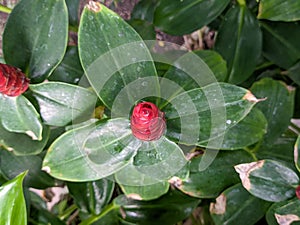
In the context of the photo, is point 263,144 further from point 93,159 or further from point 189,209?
point 93,159

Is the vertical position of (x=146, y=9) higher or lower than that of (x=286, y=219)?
higher

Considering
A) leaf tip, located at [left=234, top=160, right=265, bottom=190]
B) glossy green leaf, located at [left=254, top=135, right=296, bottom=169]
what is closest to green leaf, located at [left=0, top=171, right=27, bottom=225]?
leaf tip, located at [left=234, top=160, right=265, bottom=190]

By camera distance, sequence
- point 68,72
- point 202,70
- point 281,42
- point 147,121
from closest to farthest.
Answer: point 147,121, point 202,70, point 68,72, point 281,42

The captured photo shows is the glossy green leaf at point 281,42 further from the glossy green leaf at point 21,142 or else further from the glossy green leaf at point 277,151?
the glossy green leaf at point 21,142

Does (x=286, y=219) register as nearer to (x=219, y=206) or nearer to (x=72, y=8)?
(x=219, y=206)

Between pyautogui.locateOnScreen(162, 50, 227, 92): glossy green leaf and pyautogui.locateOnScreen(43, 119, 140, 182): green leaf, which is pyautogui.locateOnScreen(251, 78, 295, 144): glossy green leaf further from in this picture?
pyautogui.locateOnScreen(43, 119, 140, 182): green leaf

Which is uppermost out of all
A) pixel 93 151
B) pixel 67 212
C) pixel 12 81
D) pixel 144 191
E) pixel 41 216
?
pixel 12 81

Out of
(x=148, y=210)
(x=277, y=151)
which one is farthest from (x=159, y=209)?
(x=277, y=151)

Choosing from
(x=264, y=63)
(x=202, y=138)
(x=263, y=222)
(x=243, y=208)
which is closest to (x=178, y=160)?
(x=202, y=138)

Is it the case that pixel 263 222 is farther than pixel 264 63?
No
